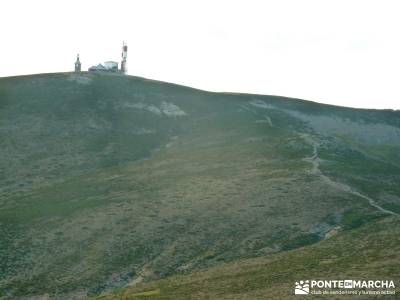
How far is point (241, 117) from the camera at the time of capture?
127062 mm

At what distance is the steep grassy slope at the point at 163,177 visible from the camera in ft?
209

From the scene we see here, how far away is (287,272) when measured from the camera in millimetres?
50156

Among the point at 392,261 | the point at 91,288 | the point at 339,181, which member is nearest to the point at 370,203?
the point at 339,181

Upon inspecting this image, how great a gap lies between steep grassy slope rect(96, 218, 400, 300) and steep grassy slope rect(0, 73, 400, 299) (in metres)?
4.94

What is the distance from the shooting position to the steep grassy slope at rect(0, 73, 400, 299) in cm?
A: 6362
